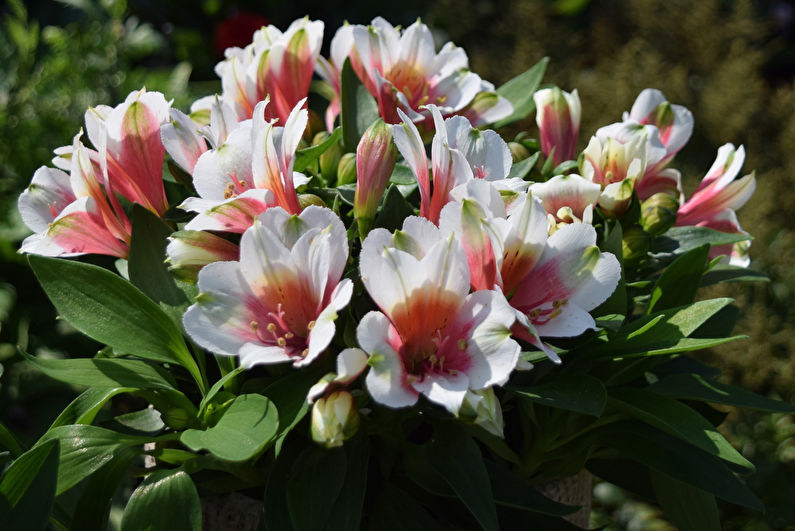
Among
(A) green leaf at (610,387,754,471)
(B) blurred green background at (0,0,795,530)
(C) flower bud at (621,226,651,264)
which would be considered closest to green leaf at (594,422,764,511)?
(A) green leaf at (610,387,754,471)

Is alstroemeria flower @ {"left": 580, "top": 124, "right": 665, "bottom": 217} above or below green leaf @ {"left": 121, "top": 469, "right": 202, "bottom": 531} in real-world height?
above

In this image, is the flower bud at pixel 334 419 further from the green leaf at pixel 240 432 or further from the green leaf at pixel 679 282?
the green leaf at pixel 679 282

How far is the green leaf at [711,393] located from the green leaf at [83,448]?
0.38 metres

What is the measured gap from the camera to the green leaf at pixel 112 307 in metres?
0.58

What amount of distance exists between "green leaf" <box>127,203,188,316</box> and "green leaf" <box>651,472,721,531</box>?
0.42 meters

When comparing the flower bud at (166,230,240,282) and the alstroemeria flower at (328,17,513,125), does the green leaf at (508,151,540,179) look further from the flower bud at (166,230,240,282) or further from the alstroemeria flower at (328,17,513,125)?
the flower bud at (166,230,240,282)

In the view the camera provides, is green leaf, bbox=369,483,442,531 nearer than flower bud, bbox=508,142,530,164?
Yes

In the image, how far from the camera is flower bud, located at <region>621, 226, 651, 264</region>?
65cm

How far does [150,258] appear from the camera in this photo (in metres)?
0.60

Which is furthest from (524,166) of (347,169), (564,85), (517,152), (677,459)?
(564,85)

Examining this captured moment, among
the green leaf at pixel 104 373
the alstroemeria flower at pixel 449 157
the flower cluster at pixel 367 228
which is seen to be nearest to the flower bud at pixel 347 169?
the flower cluster at pixel 367 228

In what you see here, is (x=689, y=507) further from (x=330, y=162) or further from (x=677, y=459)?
(x=330, y=162)

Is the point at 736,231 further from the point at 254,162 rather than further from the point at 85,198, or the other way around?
the point at 85,198

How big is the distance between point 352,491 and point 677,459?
0.81 ft
